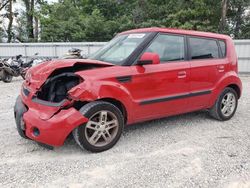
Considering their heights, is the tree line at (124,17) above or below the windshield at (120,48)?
above

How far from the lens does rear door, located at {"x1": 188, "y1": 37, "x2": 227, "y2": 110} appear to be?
188 inches

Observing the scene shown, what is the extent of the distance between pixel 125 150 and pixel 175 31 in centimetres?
215

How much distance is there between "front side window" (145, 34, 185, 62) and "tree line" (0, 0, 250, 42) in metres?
11.9

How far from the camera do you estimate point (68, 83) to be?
387 cm

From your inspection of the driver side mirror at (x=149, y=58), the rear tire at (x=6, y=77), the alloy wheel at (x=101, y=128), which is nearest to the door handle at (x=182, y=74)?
the driver side mirror at (x=149, y=58)

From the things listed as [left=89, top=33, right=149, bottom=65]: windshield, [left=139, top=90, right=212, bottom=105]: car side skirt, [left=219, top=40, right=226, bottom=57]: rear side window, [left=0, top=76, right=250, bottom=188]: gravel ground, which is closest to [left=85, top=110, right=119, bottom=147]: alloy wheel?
[left=0, top=76, right=250, bottom=188]: gravel ground

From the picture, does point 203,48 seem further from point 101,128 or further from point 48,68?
point 48,68

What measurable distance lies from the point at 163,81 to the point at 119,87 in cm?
80

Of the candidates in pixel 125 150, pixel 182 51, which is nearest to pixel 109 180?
pixel 125 150

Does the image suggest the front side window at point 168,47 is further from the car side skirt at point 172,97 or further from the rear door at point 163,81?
the car side skirt at point 172,97

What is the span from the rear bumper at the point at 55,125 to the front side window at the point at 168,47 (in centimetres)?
156

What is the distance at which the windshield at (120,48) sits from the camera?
423cm

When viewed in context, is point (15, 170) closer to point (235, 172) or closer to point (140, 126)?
point (140, 126)

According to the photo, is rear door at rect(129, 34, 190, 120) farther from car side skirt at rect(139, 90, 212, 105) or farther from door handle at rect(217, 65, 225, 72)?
door handle at rect(217, 65, 225, 72)
